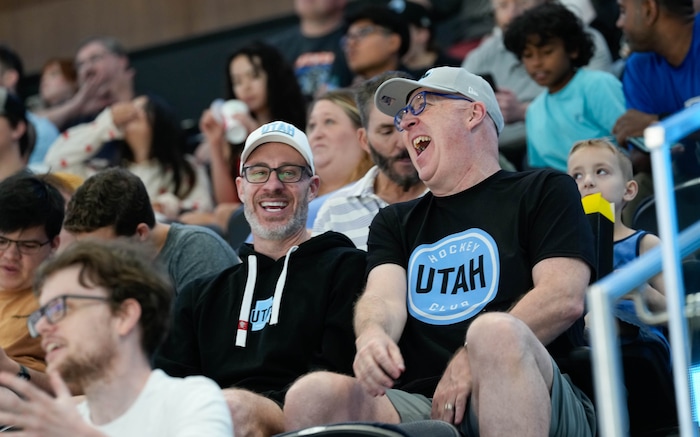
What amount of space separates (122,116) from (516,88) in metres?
1.99

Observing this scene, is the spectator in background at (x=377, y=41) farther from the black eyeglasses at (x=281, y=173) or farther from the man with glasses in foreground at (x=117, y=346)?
the man with glasses in foreground at (x=117, y=346)

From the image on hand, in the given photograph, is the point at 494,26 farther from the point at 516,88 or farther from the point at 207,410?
the point at 207,410

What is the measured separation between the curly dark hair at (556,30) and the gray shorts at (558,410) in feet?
6.95

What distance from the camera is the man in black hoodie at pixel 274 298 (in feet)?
11.1

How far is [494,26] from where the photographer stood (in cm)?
657

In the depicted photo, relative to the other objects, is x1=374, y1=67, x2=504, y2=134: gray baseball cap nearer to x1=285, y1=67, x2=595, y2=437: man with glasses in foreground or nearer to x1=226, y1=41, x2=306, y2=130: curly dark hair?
x1=285, y1=67, x2=595, y2=437: man with glasses in foreground

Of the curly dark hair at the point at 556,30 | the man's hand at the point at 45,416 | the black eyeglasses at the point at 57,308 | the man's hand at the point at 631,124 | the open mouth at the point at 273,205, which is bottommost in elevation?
the man's hand at the point at 45,416

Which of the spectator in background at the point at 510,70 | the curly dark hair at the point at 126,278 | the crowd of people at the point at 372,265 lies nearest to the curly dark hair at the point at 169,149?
the crowd of people at the point at 372,265

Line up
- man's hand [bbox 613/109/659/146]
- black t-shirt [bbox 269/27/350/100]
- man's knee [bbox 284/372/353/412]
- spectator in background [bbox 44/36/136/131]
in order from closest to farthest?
man's knee [bbox 284/372/353/412] → man's hand [bbox 613/109/659/146] → black t-shirt [bbox 269/27/350/100] → spectator in background [bbox 44/36/136/131]

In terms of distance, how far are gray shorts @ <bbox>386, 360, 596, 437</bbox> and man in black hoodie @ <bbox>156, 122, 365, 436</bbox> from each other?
0.33 m

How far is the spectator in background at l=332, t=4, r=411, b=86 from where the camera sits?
5809 mm

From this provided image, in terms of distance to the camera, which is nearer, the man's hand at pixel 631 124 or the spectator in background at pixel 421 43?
the man's hand at pixel 631 124

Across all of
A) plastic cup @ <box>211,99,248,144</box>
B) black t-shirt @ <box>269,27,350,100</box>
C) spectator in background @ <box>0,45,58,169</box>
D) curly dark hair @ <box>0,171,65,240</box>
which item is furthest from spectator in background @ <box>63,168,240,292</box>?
black t-shirt @ <box>269,27,350,100</box>

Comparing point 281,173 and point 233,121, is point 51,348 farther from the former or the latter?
point 233,121
